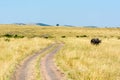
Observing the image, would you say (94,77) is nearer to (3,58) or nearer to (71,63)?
(71,63)

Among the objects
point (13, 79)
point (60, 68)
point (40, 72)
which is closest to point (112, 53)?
point (60, 68)

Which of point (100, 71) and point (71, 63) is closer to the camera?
point (100, 71)

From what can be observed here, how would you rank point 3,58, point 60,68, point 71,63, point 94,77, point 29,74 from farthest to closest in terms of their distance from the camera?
point 3,58, point 71,63, point 60,68, point 29,74, point 94,77

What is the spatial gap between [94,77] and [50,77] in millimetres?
2747

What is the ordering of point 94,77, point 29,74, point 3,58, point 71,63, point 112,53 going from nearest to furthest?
point 94,77, point 29,74, point 71,63, point 3,58, point 112,53

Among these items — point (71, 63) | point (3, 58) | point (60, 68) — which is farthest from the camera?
point (3, 58)

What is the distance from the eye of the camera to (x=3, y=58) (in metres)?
28.2

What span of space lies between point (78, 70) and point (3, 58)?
909cm

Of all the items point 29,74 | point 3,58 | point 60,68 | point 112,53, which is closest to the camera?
point 29,74

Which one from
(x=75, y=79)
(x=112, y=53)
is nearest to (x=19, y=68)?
(x=75, y=79)

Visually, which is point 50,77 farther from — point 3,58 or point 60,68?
point 3,58

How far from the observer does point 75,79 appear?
19016 millimetres

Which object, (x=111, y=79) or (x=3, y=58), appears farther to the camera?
(x=3, y=58)

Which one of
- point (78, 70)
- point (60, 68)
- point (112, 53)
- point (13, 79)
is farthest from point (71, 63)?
point (112, 53)
